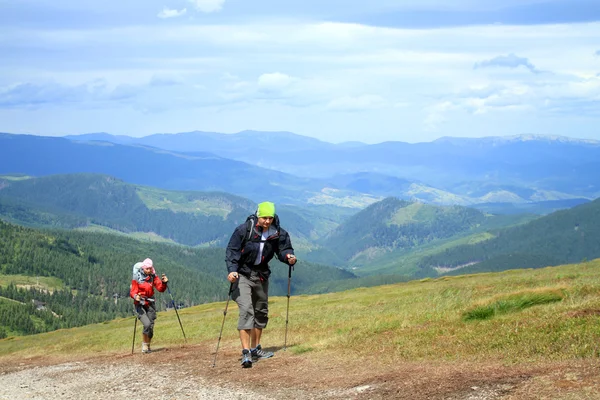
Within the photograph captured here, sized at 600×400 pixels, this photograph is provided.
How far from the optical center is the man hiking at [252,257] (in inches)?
858

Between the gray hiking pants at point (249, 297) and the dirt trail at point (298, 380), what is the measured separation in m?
1.50

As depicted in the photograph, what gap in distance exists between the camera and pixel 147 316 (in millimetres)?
30969

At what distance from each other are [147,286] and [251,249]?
10714 mm

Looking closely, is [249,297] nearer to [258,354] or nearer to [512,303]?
[258,354]

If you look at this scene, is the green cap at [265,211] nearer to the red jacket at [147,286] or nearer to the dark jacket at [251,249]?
the dark jacket at [251,249]

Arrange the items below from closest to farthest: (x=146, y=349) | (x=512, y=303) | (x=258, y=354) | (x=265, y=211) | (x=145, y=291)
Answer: (x=265, y=211)
(x=258, y=354)
(x=512, y=303)
(x=145, y=291)
(x=146, y=349)

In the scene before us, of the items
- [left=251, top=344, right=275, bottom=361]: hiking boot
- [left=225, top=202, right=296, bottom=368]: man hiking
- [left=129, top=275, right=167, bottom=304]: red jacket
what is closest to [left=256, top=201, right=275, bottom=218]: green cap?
[left=225, top=202, right=296, bottom=368]: man hiking

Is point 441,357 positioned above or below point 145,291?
below

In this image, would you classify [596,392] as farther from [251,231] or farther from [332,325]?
[332,325]

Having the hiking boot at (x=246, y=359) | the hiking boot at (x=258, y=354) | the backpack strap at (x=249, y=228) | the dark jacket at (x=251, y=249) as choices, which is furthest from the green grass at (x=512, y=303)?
the backpack strap at (x=249, y=228)

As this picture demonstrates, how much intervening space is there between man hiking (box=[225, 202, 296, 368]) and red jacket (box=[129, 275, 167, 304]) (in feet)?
31.2

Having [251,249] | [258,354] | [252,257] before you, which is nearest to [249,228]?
[251,249]

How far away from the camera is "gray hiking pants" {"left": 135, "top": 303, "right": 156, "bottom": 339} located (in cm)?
3088

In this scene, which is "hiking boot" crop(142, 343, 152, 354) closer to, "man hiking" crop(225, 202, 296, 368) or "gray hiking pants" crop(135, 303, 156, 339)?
"gray hiking pants" crop(135, 303, 156, 339)
